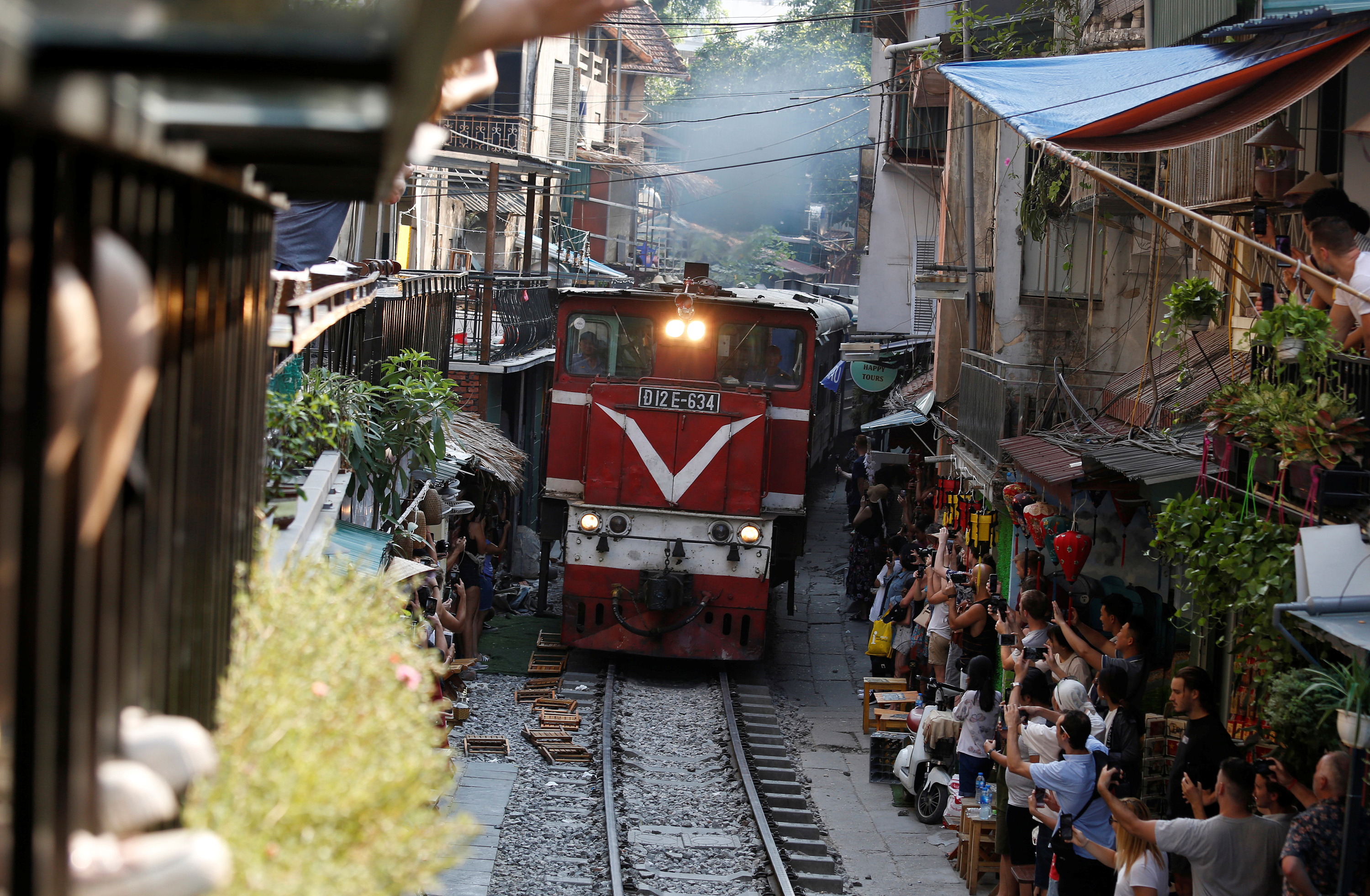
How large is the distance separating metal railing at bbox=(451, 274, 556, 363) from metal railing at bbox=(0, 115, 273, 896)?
44.4 feet

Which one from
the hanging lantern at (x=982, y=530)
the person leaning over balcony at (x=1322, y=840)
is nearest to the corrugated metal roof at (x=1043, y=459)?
the hanging lantern at (x=982, y=530)

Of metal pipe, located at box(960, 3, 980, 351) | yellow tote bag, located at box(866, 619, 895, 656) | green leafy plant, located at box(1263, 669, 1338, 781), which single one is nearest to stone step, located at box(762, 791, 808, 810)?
yellow tote bag, located at box(866, 619, 895, 656)

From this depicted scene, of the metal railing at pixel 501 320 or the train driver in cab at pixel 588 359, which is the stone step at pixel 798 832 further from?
the metal railing at pixel 501 320

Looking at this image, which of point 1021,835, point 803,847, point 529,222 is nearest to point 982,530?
point 803,847

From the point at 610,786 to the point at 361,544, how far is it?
3565mm

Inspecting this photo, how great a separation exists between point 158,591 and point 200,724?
63cm

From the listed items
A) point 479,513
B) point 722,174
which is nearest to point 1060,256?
point 479,513

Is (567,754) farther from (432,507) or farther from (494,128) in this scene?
(494,128)

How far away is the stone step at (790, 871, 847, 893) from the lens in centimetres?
808

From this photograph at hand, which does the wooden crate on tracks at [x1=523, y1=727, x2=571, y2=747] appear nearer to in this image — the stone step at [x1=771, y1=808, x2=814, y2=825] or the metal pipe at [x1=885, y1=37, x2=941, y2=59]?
the stone step at [x1=771, y1=808, x2=814, y2=825]

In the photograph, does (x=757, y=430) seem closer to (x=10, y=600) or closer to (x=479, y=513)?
(x=479, y=513)

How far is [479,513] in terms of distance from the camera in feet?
45.5

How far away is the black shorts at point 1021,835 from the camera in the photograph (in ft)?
24.0

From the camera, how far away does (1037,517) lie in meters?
9.18
